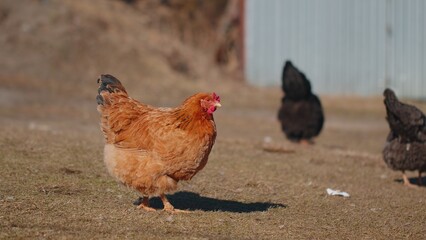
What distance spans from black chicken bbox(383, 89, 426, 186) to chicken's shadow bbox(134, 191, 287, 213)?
3047 millimetres

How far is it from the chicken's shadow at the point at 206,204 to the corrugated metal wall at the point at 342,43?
18538mm

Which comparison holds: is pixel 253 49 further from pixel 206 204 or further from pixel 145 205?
pixel 145 205

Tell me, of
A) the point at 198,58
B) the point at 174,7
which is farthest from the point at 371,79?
the point at 174,7

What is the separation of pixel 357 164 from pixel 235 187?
12.5 ft

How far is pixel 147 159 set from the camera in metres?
7.57

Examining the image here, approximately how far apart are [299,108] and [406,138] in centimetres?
396

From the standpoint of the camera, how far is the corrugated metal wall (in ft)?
86.1

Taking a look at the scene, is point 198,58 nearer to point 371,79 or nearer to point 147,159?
point 371,79

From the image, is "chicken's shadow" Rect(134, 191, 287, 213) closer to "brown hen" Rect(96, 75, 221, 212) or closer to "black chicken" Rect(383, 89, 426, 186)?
"brown hen" Rect(96, 75, 221, 212)

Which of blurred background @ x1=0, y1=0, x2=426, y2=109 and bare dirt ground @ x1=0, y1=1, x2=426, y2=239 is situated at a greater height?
blurred background @ x1=0, y1=0, x2=426, y2=109

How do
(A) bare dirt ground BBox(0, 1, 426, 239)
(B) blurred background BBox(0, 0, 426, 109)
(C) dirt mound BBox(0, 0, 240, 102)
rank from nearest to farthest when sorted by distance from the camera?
(A) bare dirt ground BBox(0, 1, 426, 239) → (C) dirt mound BBox(0, 0, 240, 102) → (B) blurred background BBox(0, 0, 426, 109)

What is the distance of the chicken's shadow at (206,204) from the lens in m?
8.38

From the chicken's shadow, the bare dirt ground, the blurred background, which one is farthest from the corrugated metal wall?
the chicken's shadow

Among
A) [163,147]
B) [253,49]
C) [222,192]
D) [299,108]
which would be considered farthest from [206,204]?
[253,49]
